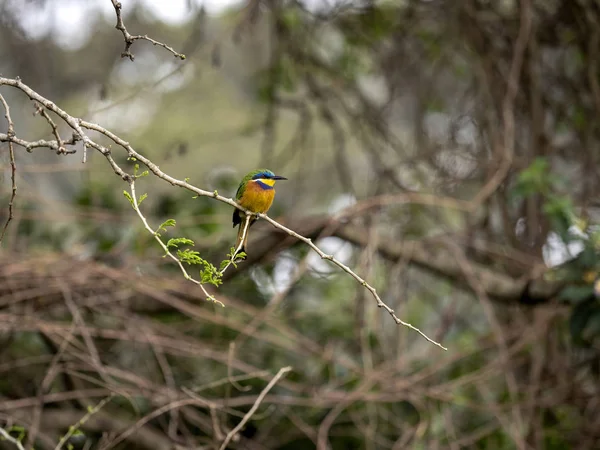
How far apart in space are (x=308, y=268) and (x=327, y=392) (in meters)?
0.59

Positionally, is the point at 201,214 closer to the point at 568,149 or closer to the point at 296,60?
the point at 296,60

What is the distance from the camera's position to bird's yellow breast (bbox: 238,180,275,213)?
208 centimetres

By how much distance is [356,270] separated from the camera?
372 centimetres

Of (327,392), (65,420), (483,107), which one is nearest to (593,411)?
(327,392)

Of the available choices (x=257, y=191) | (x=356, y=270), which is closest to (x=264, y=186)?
(x=257, y=191)

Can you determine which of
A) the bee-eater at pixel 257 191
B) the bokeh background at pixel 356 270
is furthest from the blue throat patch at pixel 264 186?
the bokeh background at pixel 356 270

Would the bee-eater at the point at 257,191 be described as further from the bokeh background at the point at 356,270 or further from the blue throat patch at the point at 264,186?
the bokeh background at the point at 356,270

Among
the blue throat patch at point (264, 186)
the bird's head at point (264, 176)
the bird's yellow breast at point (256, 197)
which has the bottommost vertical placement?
the bird's yellow breast at point (256, 197)

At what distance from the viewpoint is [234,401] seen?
3188 mm

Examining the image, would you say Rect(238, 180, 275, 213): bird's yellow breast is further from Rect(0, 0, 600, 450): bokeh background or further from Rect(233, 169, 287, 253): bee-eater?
Rect(0, 0, 600, 450): bokeh background

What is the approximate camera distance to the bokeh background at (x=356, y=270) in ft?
11.1

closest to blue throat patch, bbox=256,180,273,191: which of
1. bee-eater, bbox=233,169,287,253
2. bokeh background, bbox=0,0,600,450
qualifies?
bee-eater, bbox=233,169,287,253

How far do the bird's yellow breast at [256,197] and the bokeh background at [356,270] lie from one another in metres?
1.01

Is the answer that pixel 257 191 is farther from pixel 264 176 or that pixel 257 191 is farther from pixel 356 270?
pixel 356 270
